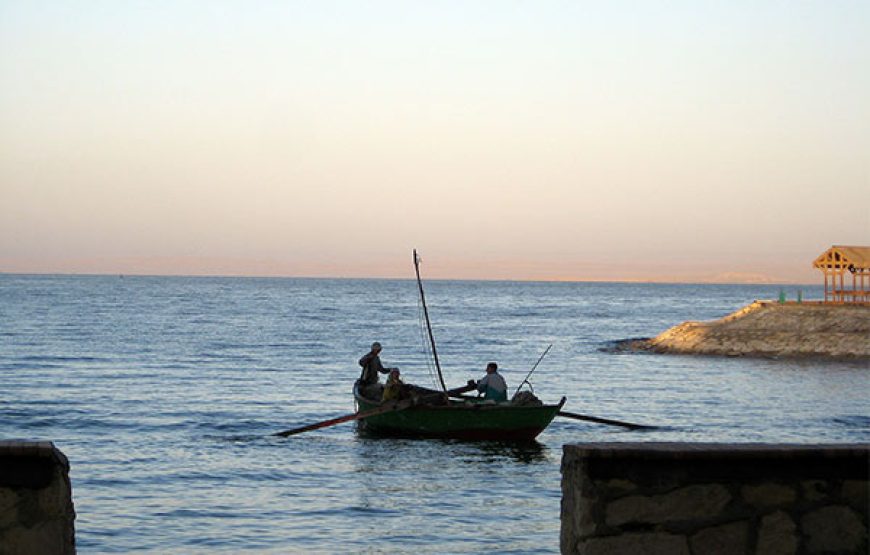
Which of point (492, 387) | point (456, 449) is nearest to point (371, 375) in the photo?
point (492, 387)

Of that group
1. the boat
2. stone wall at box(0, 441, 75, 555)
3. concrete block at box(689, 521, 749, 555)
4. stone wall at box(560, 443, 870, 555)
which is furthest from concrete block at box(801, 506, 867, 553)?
the boat

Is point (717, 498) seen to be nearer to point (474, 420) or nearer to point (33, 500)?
point (33, 500)

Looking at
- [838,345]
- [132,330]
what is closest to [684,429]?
[838,345]

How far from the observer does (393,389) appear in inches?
1082

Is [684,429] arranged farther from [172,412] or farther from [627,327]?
[627,327]

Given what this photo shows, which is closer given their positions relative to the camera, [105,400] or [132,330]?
[105,400]

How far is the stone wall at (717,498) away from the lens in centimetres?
657

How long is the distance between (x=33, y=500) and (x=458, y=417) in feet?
66.6

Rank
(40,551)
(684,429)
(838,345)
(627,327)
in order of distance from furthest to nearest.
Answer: (627,327) < (838,345) < (684,429) < (40,551)

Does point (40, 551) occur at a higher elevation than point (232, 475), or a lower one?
higher

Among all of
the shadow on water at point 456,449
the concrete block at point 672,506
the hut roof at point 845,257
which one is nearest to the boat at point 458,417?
the shadow on water at point 456,449

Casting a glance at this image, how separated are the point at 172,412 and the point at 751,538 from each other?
28.2 m

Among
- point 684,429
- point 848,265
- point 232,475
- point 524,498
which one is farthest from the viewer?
point 848,265

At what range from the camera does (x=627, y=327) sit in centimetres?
10438
